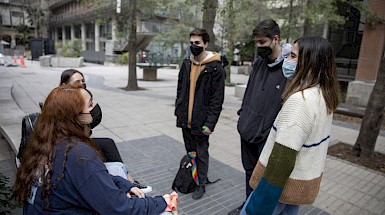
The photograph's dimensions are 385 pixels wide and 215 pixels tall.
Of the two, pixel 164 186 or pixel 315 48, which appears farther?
pixel 164 186

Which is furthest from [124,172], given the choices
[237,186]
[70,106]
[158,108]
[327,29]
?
[327,29]

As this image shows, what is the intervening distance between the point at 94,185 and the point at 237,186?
8.54 ft

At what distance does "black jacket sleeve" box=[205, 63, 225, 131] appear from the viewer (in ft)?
10.0

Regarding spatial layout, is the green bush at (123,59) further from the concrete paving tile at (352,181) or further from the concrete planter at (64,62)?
the concrete paving tile at (352,181)

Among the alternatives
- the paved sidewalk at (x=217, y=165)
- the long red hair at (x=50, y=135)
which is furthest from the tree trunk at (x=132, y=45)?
the long red hair at (x=50, y=135)

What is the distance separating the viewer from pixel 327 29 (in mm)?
17484

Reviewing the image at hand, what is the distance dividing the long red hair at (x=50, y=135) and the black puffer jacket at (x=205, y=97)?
1666mm

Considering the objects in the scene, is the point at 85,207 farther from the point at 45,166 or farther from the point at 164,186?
the point at 164,186

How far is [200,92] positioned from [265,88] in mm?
856

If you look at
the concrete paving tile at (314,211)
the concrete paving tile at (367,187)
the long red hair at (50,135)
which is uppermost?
the long red hair at (50,135)

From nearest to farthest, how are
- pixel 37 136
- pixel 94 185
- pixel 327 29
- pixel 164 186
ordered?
1. pixel 94 185
2. pixel 37 136
3. pixel 164 186
4. pixel 327 29

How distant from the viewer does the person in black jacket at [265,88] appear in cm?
234

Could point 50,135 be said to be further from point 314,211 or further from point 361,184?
point 361,184

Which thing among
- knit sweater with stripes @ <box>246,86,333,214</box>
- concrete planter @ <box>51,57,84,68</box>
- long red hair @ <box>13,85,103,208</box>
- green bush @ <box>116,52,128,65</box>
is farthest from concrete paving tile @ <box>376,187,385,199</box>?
green bush @ <box>116,52,128,65</box>
